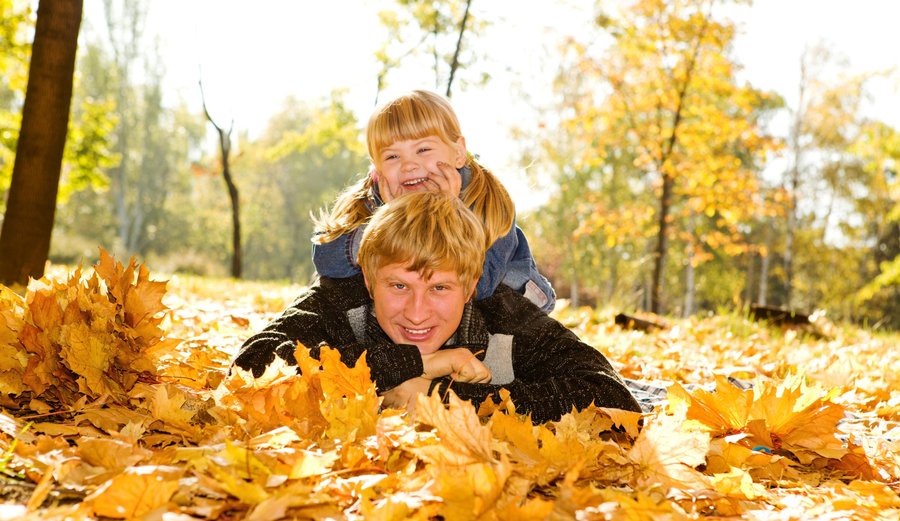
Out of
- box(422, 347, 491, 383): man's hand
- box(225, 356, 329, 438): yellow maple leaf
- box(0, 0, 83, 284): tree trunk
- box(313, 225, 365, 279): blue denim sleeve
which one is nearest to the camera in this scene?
box(225, 356, 329, 438): yellow maple leaf

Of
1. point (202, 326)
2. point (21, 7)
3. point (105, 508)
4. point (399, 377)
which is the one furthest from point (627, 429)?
point (21, 7)

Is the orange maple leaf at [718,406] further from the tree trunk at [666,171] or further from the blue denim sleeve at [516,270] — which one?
the tree trunk at [666,171]

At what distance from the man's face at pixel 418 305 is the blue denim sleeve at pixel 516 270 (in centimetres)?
61

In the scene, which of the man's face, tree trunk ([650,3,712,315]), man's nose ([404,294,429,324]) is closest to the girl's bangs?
the man's face

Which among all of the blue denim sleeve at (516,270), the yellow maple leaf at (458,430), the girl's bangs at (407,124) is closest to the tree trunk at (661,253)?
the blue denim sleeve at (516,270)

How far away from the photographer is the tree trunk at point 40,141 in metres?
4.48

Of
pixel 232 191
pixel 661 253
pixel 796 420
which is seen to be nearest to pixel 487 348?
pixel 796 420

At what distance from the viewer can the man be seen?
2143 mm

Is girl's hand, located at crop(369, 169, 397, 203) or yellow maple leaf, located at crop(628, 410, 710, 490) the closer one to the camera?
yellow maple leaf, located at crop(628, 410, 710, 490)

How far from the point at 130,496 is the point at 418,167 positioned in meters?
2.15

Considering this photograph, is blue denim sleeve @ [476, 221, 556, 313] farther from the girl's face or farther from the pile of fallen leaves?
the pile of fallen leaves

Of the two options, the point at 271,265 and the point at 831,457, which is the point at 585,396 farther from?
the point at 271,265

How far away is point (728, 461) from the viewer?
1690 mm

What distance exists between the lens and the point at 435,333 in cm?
238
